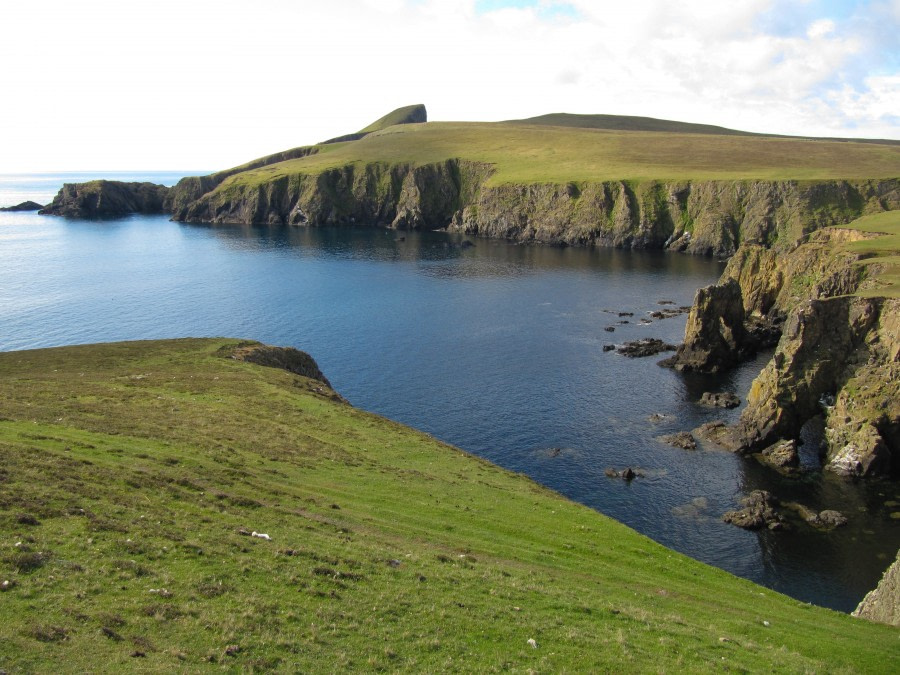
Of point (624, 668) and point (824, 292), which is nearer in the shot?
point (624, 668)

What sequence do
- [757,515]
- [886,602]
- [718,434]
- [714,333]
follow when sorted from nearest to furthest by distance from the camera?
[886,602]
[757,515]
[718,434]
[714,333]

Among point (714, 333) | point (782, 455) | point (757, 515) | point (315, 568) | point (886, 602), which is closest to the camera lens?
point (315, 568)

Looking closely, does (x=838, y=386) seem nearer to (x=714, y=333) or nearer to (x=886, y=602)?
(x=714, y=333)

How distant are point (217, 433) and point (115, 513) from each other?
18.9m

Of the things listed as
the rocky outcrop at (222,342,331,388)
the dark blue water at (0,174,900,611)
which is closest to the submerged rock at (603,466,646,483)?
the dark blue water at (0,174,900,611)

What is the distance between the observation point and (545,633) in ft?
82.7

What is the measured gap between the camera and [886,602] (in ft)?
123

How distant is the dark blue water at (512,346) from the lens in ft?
182

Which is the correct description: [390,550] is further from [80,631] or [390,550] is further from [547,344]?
[547,344]

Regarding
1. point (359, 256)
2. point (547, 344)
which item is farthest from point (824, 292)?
→ point (359, 256)

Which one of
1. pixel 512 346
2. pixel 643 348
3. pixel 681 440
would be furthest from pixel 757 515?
pixel 512 346

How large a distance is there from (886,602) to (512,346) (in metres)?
71.1

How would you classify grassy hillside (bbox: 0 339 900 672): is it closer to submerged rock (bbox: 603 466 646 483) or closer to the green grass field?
submerged rock (bbox: 603 466 646 483)

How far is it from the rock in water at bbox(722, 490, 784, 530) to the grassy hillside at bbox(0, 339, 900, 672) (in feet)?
50.3
